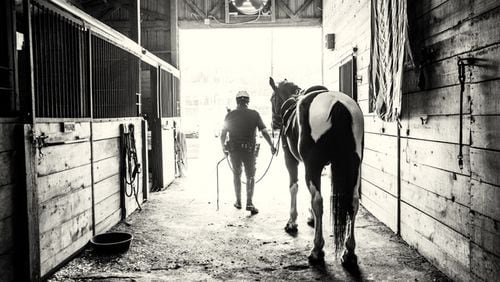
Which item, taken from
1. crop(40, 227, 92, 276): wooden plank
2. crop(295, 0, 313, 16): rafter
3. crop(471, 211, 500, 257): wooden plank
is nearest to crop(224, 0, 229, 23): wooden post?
crop(295, 0, 313, 16): rafter

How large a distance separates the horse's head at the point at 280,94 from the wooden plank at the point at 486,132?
2.34 m

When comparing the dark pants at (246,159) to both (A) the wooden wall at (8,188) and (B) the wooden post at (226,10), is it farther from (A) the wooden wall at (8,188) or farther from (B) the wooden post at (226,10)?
(B) the wooden post at (226,10)

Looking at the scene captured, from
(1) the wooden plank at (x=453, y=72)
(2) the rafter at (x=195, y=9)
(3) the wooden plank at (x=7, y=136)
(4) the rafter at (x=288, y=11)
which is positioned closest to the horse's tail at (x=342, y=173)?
(1) the wooden plank at (x=453, y=72)

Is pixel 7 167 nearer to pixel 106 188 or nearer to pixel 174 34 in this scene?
pixel 106 188

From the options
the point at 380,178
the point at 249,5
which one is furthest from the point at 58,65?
the point at 249,5

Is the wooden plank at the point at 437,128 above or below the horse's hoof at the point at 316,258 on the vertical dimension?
above

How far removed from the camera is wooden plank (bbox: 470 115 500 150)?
2.24 metres

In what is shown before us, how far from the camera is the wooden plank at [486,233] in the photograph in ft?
7.45

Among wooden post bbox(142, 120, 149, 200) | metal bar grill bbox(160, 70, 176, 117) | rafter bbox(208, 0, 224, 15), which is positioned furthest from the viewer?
rafter bbox(208, 0, 224, 15)

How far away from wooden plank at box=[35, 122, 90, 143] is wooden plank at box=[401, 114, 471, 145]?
294 centimetres

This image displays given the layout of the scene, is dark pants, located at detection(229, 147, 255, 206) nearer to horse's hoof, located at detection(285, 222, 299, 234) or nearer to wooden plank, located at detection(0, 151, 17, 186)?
horse's hoof, located at detection(285, 222, 299, 234)

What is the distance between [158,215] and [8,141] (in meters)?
2.81

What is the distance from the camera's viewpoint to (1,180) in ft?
8.15

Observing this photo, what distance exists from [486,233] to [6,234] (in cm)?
298
